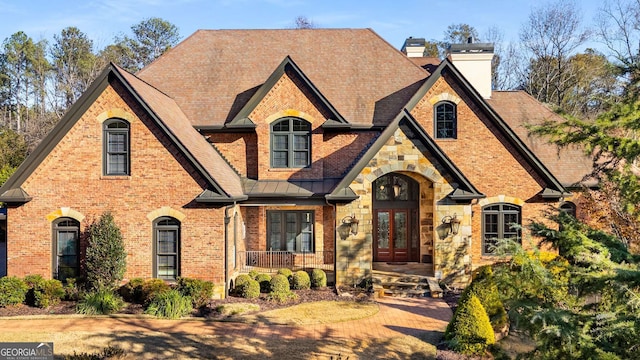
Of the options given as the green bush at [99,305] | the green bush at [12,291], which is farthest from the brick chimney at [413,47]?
the green bush at [12,291]

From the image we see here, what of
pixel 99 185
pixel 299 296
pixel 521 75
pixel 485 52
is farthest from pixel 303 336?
pixel 521 75

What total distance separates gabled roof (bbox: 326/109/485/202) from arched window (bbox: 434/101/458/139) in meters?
2.70

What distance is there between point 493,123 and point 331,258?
839 cm

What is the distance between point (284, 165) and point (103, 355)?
1055cm

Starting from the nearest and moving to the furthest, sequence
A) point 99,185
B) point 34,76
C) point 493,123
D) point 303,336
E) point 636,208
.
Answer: point 636,208
point 303,336
point 99,185
point 493,123
point 34,76

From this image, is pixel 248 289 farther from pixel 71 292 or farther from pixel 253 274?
pixel 71 292

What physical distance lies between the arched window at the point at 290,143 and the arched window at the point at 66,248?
7.65 metres

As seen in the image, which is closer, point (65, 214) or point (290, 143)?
point (65, 214)

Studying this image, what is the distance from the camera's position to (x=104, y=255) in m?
13.9

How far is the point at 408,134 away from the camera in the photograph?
15.8 meters

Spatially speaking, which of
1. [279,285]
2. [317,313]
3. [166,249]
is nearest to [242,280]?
[279,285]

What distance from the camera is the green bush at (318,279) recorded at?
15.8 metres

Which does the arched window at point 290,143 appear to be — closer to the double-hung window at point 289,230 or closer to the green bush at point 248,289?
the double-hung window at point 289,230

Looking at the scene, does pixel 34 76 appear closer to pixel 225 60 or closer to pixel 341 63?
pixel 225 60
